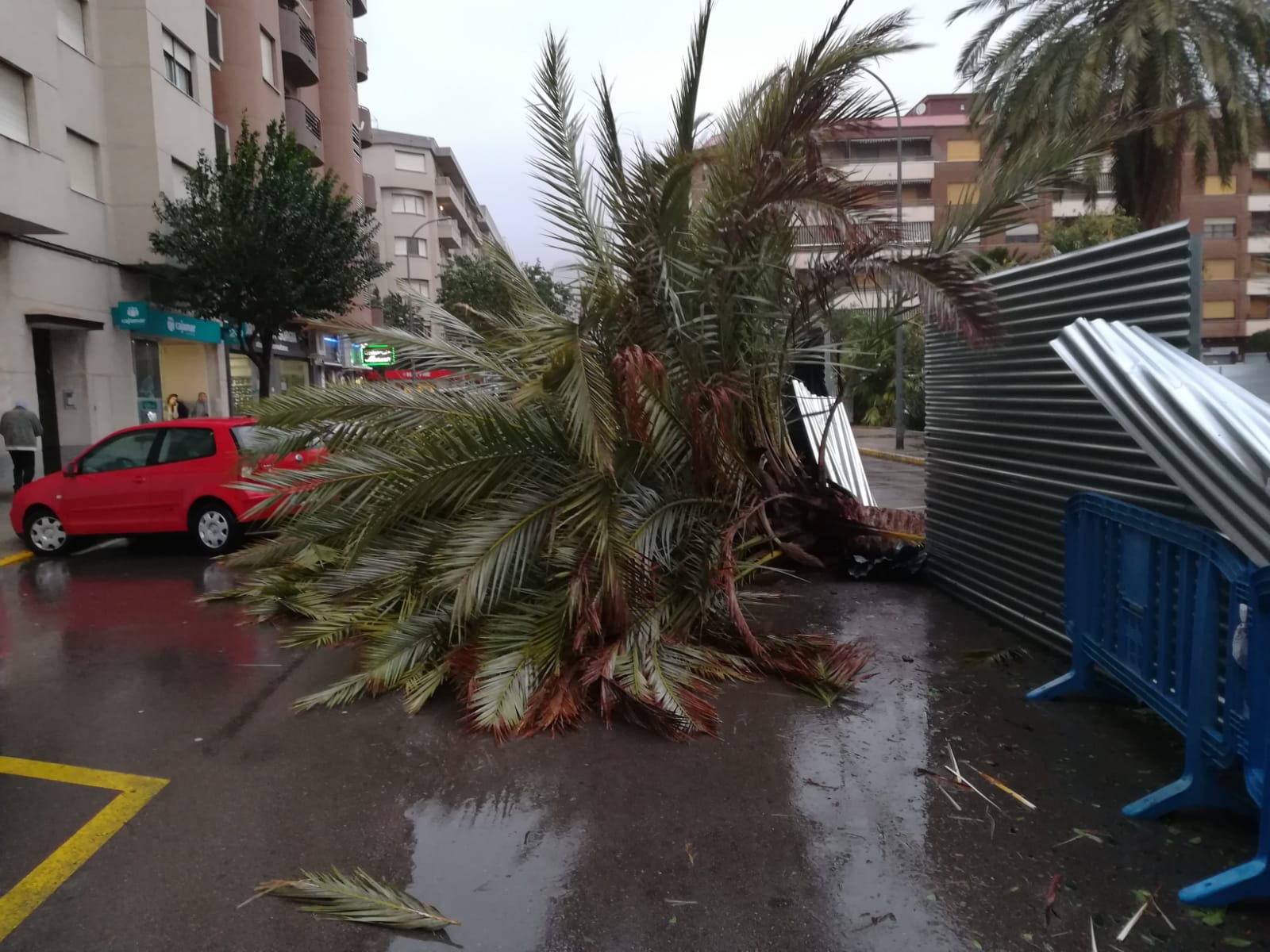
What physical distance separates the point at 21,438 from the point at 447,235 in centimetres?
5151

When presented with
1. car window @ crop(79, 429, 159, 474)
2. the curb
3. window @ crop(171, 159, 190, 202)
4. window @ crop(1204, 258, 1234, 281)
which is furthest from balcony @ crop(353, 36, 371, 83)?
window @ crop(1204, 258, 1234, 281)

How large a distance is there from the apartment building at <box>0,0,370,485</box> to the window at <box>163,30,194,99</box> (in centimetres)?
5

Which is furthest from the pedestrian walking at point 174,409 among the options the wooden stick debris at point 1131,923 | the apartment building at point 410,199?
the apartment building at point 410,199

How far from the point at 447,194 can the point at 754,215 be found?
62.4 meters

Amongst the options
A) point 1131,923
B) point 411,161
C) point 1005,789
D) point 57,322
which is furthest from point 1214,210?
point 1131,923

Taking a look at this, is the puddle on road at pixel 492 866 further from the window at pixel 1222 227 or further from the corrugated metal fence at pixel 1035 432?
the window at pixel 1222 227

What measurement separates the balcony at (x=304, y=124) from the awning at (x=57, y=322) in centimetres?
1210

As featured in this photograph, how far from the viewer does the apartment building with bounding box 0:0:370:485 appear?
1554 cm

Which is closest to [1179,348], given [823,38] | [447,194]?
[823,38]

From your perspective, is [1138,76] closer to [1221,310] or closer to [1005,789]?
[1005,789]

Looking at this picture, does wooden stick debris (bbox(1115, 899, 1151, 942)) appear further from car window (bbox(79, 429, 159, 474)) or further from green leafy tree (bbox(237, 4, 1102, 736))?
car window (bbox(79, 429, 159, 474))

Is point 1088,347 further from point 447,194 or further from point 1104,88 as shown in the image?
point 447,194

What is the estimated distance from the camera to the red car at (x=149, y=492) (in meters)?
10.4

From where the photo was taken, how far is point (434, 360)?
740cm
